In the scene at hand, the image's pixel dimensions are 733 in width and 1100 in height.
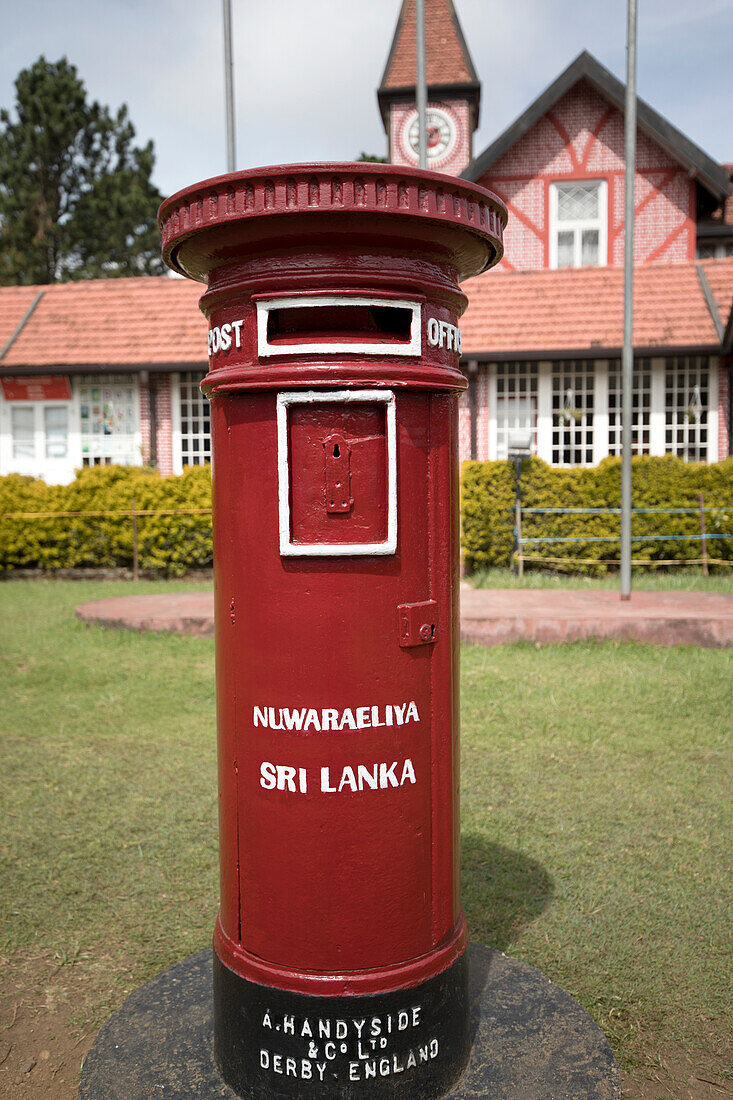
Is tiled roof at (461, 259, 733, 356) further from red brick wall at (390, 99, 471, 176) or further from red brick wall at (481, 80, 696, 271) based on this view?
red brick wall at (390, 99, 471, 176)

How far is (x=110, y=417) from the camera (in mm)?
17609

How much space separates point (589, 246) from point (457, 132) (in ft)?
28.6

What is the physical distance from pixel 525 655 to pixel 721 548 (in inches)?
254

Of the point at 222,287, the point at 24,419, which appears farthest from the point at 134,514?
the point at 222,287

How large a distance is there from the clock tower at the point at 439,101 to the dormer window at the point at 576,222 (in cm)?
643

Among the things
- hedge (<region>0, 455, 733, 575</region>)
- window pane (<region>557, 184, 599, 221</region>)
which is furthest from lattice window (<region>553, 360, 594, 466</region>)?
window pane (<region>557, 184, 599, 221</region>)

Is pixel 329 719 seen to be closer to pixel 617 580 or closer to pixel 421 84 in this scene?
pixel 421 84

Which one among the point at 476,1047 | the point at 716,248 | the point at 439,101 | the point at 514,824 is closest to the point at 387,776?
the point at 476,1047

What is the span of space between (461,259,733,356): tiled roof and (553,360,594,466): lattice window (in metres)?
0.67

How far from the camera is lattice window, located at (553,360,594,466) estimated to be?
16078 millimetres

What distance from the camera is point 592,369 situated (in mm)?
16047

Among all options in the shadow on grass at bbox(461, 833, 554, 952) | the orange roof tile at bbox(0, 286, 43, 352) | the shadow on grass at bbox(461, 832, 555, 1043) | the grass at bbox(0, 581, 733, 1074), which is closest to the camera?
the grass at bbox(0, 581, 733, 1074)

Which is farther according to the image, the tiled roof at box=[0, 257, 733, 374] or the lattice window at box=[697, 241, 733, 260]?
the lattice window at box=[697, 241, 733, 260]

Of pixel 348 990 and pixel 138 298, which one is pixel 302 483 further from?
pixel 138 298
